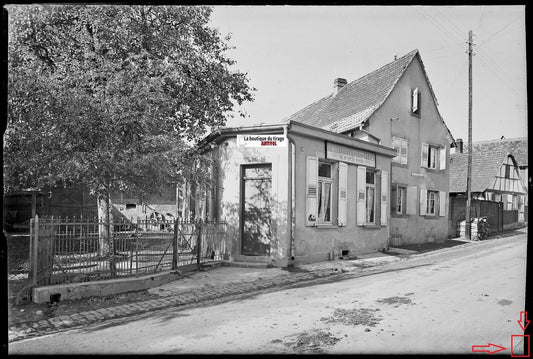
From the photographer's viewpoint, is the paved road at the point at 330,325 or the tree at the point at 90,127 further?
the tree at the point at 90,127

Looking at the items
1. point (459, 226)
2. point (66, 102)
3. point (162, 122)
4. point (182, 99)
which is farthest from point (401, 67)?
point (66, 102)

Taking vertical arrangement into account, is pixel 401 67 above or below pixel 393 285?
above

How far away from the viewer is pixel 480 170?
30719mm

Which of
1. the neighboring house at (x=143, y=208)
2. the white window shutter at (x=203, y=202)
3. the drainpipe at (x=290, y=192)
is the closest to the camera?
the drainpipe at (x=290, y=192)

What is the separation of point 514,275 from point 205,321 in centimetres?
732

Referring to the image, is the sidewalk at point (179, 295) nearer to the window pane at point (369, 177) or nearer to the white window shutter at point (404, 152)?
the window pane at point (369, 177)

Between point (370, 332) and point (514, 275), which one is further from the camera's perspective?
point (514, 275)

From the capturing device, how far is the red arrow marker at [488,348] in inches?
184

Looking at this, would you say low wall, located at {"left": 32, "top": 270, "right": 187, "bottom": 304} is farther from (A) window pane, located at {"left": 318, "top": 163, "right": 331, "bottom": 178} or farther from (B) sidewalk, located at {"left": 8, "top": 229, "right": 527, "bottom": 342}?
(A) window pane, located at {"left": 318, "top": 163, "right": 331, "bottom": 178}

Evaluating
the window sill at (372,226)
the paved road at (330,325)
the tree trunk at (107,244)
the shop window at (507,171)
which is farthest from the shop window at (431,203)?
the tree trunk at (107,244)

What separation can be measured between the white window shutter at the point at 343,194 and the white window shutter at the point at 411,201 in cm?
697

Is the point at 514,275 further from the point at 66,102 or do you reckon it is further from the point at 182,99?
A: the point at 182,99

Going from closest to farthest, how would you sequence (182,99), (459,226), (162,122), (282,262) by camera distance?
(162,122)
(282,262)
(182,99)
(459,226)

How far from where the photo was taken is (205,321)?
6359mm
